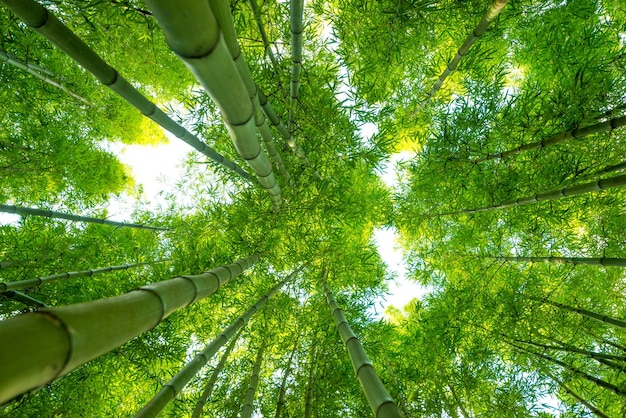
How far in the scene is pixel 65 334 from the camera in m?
0.69

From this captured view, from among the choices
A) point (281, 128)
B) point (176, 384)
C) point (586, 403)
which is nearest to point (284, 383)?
point (176, 384)

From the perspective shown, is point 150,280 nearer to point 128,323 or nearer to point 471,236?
point 128,323

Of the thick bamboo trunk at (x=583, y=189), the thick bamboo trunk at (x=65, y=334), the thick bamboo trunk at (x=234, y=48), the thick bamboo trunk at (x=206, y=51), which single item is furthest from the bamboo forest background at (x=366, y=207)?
the thick bamboo trunk at (x=65, y=334)

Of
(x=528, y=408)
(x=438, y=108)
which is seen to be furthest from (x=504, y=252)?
(x=438, y=108)

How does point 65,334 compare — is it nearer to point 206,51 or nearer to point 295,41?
point 206,51

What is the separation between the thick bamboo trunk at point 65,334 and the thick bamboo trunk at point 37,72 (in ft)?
11.6

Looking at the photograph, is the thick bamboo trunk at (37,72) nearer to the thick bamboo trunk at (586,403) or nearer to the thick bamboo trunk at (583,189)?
the thick bamboo trunk at (583,189)

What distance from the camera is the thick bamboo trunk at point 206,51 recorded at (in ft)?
2.47

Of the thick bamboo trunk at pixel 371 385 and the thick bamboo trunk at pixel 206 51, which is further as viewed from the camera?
the thick bamboo trunk at pixel 371 385

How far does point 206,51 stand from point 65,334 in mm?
803

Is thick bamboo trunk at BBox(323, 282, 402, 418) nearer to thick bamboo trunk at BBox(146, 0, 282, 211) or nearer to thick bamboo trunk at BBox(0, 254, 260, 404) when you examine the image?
thick bamboo trunk at BBox(0, 254, 260, 404)

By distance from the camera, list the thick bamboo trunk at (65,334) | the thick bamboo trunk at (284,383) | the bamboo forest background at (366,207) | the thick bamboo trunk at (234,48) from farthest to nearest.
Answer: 1. the thick bamboo trunk at (284,383)
2. the bamboo forest background at (366,207)
3. the thick bamboo trunk at (234,48)
4. the thick bamboo trunk at (65,334)

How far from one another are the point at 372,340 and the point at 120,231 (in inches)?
189

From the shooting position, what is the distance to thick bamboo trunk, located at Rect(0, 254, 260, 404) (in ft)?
1.93
